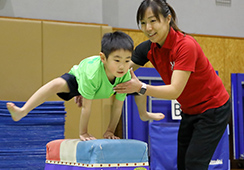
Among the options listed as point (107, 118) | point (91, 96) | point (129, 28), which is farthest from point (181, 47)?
point (129, 28)

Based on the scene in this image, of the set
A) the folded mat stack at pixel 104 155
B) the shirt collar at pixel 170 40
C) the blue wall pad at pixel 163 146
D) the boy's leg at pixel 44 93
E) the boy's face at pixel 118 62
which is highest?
the shirt collar at pixel 170 40

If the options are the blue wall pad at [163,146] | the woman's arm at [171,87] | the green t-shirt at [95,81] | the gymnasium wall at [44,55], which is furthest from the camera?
the blue wall pad at [163,146]

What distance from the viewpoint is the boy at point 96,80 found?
2.34 m

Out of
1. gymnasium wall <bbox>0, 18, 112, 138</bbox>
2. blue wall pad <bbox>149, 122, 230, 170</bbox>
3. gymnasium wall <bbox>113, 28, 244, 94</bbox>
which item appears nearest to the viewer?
gymnasium wall <bbox>0, 18, 112, 138</bbox>

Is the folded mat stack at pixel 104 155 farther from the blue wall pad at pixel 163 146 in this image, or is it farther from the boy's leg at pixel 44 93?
the blue wall pad at pixel 163 146

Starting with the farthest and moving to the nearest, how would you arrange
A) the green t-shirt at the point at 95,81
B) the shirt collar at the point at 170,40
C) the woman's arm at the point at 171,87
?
the green t-shirt at the point at 95,81 < the shirt collar at the point at 170,40 < the woman's arm at the point at 171,87

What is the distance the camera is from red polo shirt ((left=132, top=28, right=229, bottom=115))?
7.02 feet

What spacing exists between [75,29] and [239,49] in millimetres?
2909

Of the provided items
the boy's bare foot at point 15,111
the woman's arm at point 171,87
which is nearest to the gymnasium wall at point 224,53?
the woman's arm at point 171,87

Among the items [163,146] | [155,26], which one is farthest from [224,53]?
[155,26]

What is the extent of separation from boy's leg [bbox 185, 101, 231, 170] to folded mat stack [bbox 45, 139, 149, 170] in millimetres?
325

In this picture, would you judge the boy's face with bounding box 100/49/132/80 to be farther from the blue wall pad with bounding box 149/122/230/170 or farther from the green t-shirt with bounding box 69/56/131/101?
the blue wall pad with bounding box 149/122/230/170

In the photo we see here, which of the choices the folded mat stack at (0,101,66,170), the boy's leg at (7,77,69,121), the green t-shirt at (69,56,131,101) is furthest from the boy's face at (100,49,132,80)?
the folded mat stack at (0,101,66,170)

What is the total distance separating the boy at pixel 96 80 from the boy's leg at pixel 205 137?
2.08 ft
